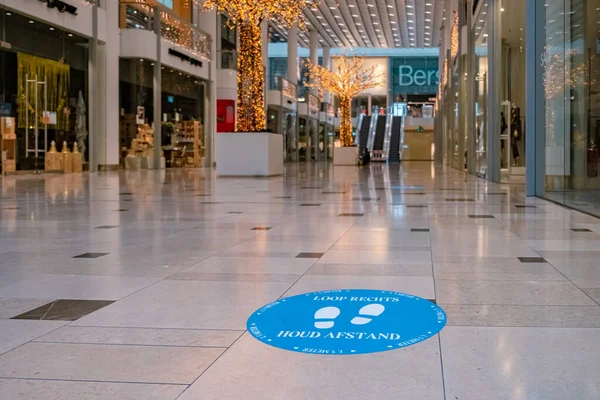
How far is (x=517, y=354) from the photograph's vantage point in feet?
7.00

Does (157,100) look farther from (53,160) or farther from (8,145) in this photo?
(8,145)

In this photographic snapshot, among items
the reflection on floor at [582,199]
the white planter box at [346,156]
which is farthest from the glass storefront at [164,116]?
the reflection on floor at [582,199]

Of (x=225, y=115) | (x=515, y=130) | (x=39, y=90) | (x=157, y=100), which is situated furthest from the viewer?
(x=225, y=115)

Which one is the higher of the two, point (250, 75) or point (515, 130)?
point (250, 75)

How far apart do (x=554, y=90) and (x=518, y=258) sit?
17.5 feet

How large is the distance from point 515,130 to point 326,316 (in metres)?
11.6

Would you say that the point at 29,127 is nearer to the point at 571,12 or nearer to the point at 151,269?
the point at 571,12

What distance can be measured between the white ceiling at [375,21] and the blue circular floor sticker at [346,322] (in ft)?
109

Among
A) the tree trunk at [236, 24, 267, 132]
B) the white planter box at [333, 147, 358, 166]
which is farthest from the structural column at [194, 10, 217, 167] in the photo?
the tree trunk at [236, 24, 267, 132]

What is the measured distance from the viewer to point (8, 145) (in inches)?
721

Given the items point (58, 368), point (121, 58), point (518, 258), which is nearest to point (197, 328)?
point (58, 368)

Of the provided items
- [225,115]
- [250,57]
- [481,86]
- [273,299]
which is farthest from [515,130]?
[225,115]

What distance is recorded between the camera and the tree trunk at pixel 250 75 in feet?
56.7

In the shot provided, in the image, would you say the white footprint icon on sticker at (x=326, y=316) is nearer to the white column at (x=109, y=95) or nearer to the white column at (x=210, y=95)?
the white column at (x=109, y=95)
